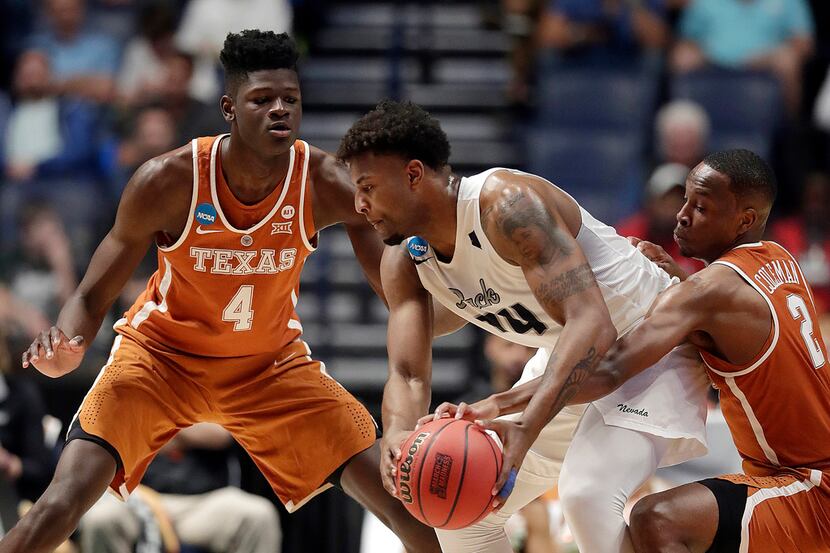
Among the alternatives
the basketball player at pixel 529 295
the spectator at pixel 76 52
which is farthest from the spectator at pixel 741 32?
the basketball player at pixel 529 295

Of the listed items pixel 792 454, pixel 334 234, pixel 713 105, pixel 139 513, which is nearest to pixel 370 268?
pixel 792 454

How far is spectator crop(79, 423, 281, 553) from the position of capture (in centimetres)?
636

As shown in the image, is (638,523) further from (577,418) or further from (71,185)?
(71,185)

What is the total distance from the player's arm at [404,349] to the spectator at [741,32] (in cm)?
514

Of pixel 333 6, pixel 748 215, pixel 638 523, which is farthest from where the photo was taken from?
pixel 333 6

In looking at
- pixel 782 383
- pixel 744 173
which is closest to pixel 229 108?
pixel 744 173

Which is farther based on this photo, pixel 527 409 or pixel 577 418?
pixel 577 418

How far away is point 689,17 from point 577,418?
17.9ft

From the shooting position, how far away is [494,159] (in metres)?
9.19

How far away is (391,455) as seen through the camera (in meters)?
4.02

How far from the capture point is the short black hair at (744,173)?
4383 mm

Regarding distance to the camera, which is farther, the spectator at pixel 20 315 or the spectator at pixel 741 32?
the spectator at pixel 741 32

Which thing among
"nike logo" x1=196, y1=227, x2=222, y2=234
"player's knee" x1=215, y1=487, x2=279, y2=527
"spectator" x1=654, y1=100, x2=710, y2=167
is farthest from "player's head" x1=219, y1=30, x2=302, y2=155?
"spectator" x1=654, y1=100, x2=710, y2=167

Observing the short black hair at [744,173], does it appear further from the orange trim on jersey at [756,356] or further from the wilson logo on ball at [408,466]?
the wilson logo on ball at [408,466]
